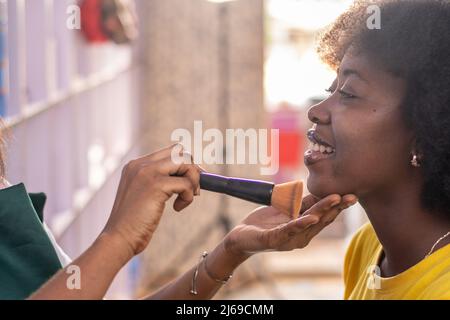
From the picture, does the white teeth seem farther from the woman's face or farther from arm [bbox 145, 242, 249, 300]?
arm [bbox 145, 242, 249, 300]

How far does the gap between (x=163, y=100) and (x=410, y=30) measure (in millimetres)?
3722

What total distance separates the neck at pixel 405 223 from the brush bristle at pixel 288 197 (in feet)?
0.56

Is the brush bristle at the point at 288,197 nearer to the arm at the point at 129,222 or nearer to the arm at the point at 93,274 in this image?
the arm at the point at 129,222

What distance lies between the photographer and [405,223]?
160 centimetres

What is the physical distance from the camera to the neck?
62.3 inches

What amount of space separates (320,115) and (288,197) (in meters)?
0.19

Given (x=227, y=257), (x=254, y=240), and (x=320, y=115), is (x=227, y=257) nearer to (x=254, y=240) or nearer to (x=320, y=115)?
(x=254, y=240)

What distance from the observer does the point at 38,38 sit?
269 cm

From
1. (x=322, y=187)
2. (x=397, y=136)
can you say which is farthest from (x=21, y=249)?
(x=397, y=136)

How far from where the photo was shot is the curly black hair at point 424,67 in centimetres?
151

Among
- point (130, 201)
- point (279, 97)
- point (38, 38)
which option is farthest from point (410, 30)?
point (279, 97)
